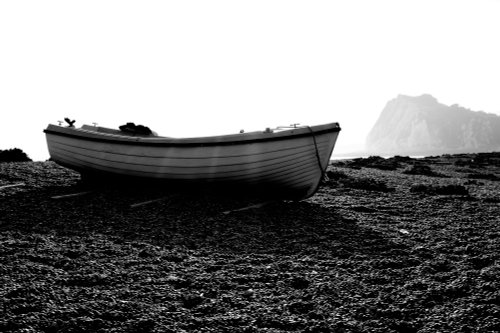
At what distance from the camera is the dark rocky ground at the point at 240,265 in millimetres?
4516

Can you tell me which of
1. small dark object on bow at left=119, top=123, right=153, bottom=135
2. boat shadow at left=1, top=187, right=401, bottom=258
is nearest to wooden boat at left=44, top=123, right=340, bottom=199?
boat shadow at left=1, top=187, right=401, bottom=258

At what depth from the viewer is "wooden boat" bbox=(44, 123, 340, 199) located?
9.62 metres

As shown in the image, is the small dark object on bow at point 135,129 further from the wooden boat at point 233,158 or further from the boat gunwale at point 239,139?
the boat gunwale at point 239,139

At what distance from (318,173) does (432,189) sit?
5.09m

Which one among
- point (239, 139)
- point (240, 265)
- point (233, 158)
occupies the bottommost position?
point (240, 265)

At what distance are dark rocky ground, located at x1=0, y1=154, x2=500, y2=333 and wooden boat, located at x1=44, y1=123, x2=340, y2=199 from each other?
594mm

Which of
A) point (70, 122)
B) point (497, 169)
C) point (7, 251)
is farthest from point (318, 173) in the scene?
point (497, 169)

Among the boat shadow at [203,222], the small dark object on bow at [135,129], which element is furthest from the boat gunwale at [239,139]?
the small dark object on bow at [135,129]

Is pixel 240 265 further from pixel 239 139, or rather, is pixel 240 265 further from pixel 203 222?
pixel 239 139

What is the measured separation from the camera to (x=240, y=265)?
246 inches

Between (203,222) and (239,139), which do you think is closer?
(203,222)

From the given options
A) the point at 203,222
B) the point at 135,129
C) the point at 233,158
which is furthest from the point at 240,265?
the point at 135,129

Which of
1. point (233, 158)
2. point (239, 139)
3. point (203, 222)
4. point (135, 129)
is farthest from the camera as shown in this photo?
point (135, 129)

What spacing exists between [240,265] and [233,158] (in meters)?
4.04
